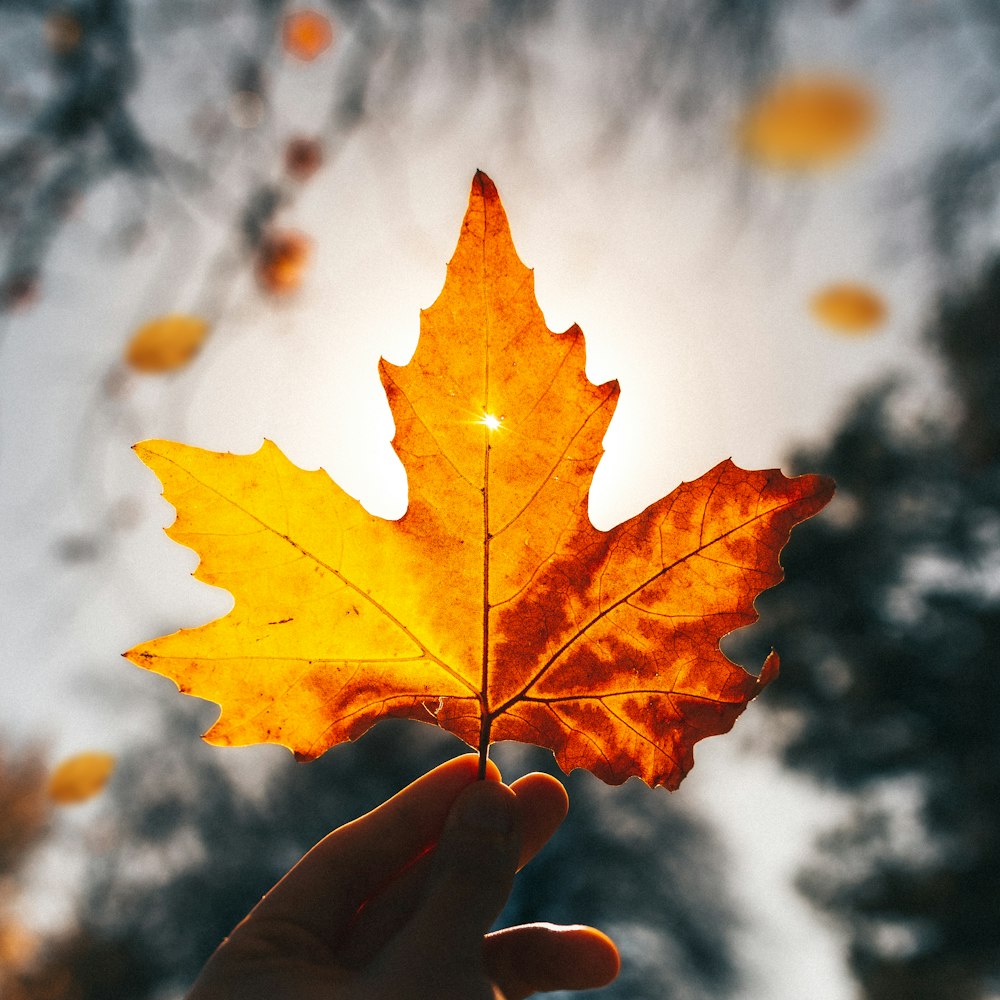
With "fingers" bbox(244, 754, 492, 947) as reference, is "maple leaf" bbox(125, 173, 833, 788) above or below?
above

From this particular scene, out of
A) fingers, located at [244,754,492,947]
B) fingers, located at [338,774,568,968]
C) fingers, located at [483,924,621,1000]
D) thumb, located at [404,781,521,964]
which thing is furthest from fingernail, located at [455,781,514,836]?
fingers, located at [483,924,621,1000]

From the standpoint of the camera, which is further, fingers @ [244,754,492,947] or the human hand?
fingers @ [244,754,492,947]

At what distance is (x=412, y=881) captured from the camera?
1811 mm

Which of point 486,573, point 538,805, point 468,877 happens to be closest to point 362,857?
point 538,805

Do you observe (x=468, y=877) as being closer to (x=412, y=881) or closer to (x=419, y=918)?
(x=419, y=918)

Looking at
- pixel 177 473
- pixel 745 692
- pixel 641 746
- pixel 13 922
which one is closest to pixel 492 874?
pixel 641 746

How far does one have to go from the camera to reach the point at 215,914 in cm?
1491

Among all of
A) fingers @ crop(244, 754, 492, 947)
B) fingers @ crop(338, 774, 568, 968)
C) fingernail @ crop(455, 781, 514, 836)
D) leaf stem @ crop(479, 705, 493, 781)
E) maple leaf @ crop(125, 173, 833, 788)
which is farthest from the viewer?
fingers @ crop(338, 774, 568, 968)

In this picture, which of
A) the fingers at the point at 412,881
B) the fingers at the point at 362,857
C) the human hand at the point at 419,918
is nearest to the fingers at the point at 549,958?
the human hand at the point at 419,918

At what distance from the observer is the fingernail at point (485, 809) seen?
1281 millimetres

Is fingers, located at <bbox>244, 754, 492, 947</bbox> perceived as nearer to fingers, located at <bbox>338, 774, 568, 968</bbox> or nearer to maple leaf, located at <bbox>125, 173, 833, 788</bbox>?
fingers, located at <bbox>338, 774, 568, 968</bbox>

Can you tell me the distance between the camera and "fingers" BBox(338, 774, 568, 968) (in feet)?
5.53

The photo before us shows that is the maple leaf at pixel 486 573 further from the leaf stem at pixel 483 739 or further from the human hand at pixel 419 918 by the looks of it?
the human hand at pixel 419 918

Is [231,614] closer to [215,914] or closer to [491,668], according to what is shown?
[491,668]
